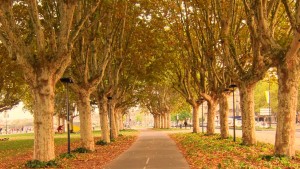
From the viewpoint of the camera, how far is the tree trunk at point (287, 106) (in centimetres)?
1394

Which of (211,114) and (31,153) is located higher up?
(211,114)

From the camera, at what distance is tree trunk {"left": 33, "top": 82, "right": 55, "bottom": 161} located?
1424cm

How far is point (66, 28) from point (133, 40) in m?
15.7

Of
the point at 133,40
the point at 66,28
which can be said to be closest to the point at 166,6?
the point at 133,40

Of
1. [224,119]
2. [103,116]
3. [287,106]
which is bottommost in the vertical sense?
[224,119]

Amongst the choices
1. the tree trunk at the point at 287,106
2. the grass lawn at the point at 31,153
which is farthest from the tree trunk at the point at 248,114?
the grass lawn at the point at 31,153

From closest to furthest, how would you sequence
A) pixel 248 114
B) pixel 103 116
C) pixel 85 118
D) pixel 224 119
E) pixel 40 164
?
1. pixel 40 164
2. pixel 248 114
3. pixel 85 118
4. pixel 224 119
5. pixel 103 116

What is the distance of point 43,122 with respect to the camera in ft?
47.1

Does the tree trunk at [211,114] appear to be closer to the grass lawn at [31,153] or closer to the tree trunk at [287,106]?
the grass lawn at [31,153]

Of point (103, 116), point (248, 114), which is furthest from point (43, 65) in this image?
point (103, 116)

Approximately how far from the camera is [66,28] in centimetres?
1449

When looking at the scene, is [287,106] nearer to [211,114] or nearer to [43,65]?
[43,65]

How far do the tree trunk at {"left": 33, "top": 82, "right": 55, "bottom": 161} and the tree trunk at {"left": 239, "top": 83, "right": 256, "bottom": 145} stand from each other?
10564 mm

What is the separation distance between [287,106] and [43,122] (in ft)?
31.5
